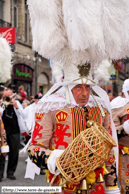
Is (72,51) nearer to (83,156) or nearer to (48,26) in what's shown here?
(48,26)

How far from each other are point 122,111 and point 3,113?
3.30 meters

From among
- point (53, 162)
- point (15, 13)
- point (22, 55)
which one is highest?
point (15, 13)

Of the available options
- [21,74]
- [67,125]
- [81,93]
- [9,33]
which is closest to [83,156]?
[67,125]

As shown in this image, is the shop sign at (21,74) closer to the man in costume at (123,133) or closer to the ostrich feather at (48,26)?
the man in costume at (123,133)

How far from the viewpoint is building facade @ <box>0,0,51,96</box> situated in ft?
56.0

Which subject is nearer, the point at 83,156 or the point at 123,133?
the point at 83,156

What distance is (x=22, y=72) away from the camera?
18156 millimetres

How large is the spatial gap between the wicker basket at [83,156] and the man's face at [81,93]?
45cm

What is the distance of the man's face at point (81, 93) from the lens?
2.73m

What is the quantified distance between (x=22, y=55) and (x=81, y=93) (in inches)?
636

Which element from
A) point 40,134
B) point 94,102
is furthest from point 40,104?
point 94,102

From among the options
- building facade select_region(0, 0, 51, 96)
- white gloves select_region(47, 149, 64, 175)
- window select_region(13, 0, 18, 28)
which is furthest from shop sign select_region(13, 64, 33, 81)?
white gloves select_region(47, 149, 64, 175)

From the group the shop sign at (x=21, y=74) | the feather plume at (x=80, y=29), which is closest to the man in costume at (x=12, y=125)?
the feather plume at (x=80, y=29)

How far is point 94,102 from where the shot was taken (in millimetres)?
2922
